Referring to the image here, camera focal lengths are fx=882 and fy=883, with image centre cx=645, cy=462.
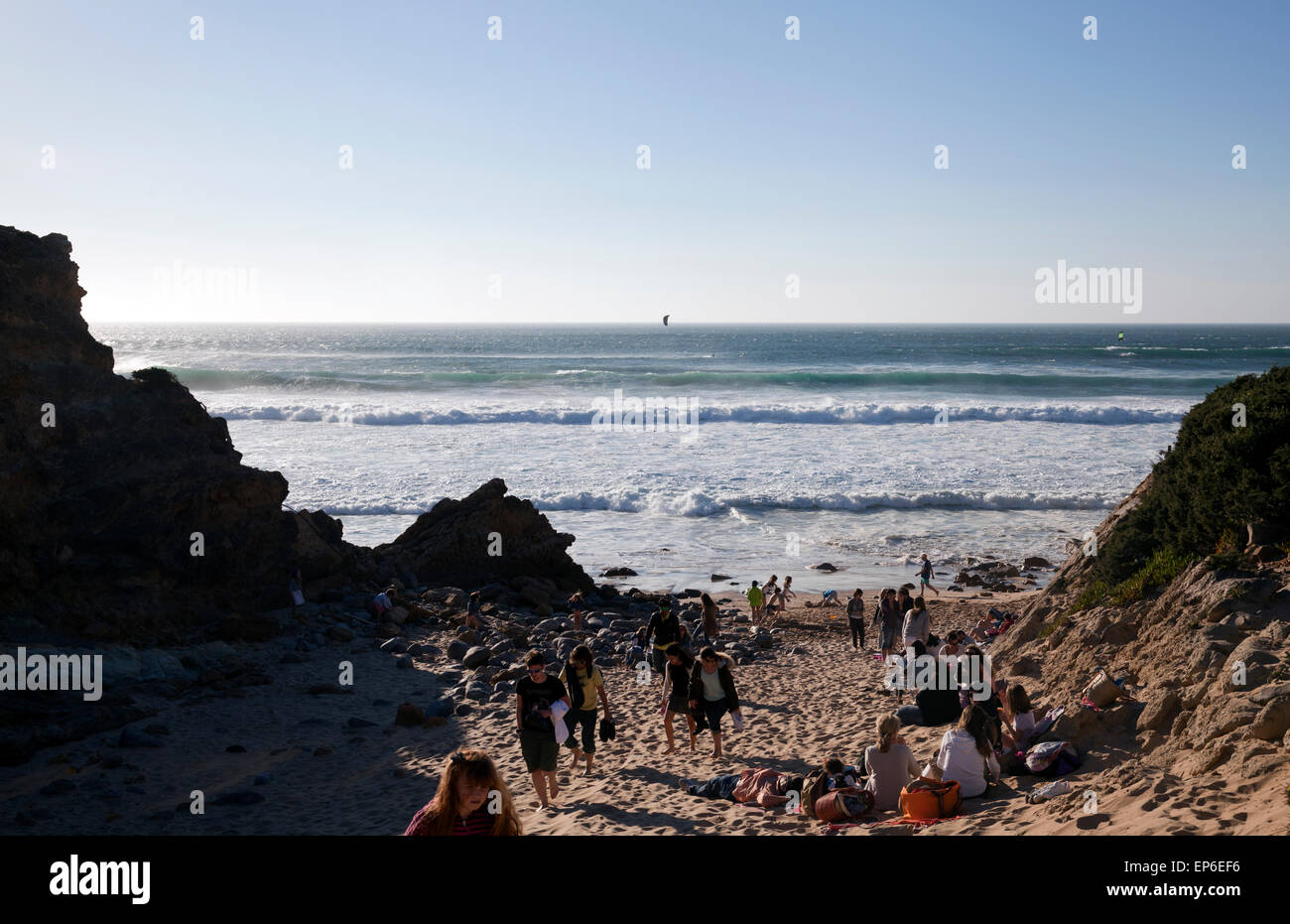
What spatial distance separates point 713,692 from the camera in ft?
28.8

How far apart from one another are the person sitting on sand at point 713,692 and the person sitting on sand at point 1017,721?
248 cm

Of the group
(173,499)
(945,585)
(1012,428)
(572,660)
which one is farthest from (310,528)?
(1012,428)

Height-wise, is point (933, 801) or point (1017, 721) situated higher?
point (1017, 721)

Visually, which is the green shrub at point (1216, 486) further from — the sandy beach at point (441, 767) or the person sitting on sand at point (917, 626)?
the sandy beach at point (441, 767)

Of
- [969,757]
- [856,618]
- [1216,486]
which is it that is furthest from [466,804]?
[856,618]

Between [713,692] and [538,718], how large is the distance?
2.07 m

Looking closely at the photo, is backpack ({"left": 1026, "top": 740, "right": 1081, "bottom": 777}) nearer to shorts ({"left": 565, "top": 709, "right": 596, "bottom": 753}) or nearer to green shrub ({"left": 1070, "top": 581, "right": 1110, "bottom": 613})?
green shrub ({"left": 1070, "top": 581, "right": 1110, "bottom": 613})

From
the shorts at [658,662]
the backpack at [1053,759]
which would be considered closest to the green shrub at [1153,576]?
the backpack at [1053,759]

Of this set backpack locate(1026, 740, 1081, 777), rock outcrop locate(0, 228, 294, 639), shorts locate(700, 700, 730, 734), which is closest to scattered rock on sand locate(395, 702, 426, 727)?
shorts locate(700, 700, 730, 734)

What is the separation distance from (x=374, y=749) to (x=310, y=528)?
708 centimetres

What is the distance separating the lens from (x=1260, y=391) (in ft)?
29.1

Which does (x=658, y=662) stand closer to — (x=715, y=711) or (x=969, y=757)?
(x=715, y=711)
